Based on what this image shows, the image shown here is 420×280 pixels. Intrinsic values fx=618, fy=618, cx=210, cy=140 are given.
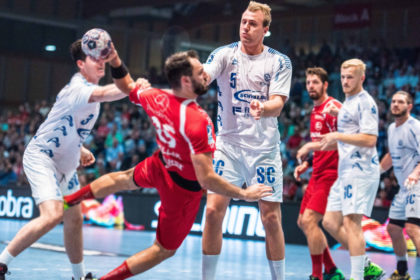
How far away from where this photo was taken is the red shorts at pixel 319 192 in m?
6.80

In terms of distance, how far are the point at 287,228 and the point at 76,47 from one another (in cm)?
775

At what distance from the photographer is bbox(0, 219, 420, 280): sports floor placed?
6954 millimetres

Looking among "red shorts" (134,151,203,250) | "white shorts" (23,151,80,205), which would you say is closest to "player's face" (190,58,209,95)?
"red shorts" (134,151,203,250)

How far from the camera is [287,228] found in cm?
1217

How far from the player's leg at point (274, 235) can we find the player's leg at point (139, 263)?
1.11 m

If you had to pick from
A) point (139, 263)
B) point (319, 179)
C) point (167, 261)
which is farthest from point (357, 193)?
point (167, 261)

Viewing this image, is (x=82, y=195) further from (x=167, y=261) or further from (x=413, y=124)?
(x=413, y=124)

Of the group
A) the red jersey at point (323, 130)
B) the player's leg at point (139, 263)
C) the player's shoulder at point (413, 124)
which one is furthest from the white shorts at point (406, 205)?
the player's leg at point (139, 263)

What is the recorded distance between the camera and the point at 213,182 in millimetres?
4289

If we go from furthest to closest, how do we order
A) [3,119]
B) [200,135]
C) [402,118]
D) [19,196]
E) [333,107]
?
1. [3,119]
2. [19,196]
3. [402,118]
4. [333,107]
5. [200,135]

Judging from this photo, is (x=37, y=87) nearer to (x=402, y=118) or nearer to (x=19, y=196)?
(x=19, y=196)

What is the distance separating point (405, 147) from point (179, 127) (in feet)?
12.5

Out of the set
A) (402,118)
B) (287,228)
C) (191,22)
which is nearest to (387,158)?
(402,118)

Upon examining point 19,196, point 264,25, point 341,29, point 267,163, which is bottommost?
point 19,196
